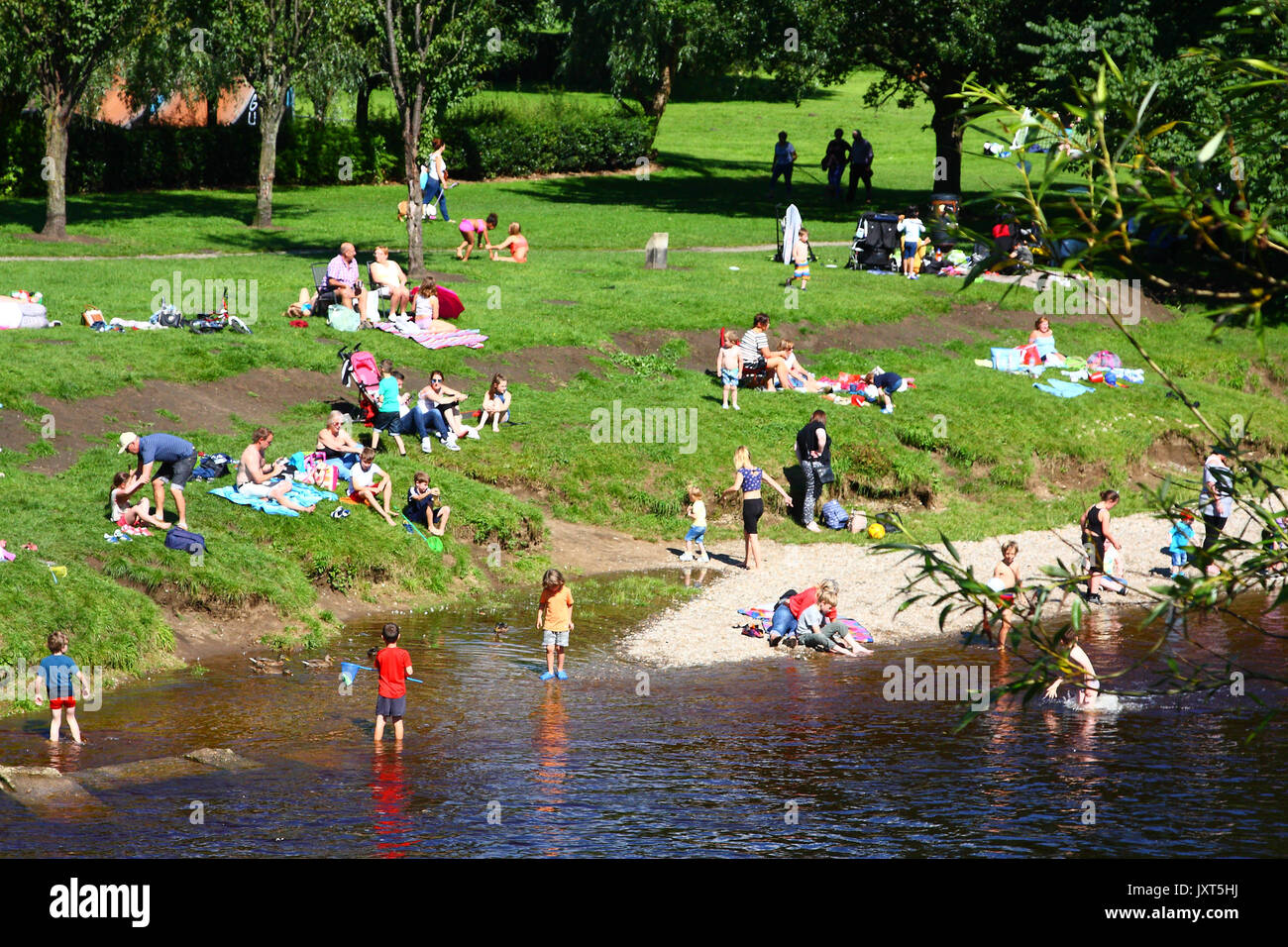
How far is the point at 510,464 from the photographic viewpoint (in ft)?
82.3

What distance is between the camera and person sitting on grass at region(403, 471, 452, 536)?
22.4m

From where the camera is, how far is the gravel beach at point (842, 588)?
1994 cm

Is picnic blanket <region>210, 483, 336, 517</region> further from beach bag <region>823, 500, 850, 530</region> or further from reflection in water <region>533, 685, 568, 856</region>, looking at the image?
beach bag <region>823, 500, 850, 530</region>

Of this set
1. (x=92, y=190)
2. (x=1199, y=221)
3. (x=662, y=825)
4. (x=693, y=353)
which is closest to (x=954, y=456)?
(x=693, y=353)

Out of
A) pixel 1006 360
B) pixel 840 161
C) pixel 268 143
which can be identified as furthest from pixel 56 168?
pixel 840 161

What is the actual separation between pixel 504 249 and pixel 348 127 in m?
16.8

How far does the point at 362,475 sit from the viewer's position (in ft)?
73.3

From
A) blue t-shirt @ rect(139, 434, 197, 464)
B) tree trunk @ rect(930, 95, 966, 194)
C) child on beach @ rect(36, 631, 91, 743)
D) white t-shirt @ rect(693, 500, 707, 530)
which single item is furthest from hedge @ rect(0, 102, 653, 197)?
child on beach @ rect(36, 631, 91, 743)

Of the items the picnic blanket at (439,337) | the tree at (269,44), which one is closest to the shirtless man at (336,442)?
the picnic blanket at (439,337)

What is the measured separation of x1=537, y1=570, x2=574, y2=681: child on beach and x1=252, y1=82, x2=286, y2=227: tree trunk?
2628 centimetres

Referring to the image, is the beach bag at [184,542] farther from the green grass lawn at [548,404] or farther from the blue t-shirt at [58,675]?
the blue t-shirt at [58,675]

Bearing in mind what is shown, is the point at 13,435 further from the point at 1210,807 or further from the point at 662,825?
the point at 1210,807

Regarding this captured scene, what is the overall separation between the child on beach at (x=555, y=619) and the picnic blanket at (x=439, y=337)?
11.6 m

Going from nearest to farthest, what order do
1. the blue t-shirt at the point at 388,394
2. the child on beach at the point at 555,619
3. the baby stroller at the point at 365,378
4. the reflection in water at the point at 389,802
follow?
the reflection in water at the point at 389,802 → the child on beach at the point at 555,619 → the blue t-shirt at the point at 388,394 → the baby stroller at the point at 365,378
